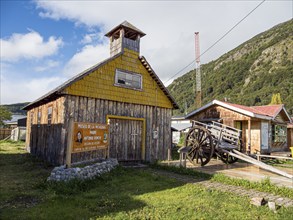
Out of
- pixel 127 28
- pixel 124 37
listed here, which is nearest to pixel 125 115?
pixel 124 37

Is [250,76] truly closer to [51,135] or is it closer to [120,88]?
[120,88]

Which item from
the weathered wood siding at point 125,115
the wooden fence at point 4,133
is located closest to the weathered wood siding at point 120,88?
the weathered wood siding at point 125,115

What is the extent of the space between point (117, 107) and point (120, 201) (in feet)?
24.4

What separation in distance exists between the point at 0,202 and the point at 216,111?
16672 mm

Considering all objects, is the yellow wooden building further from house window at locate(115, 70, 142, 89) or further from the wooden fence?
the wooden fence

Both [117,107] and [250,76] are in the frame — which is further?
[250,76]

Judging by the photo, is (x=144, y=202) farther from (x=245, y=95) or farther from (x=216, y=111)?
(x=245, y=95)

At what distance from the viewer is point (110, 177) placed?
9.29 m

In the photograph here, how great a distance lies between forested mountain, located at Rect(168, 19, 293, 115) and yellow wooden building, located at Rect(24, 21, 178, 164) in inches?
2149

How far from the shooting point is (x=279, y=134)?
2192cm

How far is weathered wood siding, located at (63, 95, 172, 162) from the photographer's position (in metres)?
11.6

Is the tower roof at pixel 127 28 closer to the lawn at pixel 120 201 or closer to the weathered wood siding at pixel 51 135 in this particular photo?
the weathered wood siding at pixel 51 135

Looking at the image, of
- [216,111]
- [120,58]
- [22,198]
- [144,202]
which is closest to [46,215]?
[22,198]

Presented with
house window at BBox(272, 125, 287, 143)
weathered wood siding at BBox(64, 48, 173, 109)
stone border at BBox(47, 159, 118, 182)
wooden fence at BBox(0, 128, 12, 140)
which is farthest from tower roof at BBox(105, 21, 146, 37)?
wooden fence at BBox(0, 128, 12, 140)
